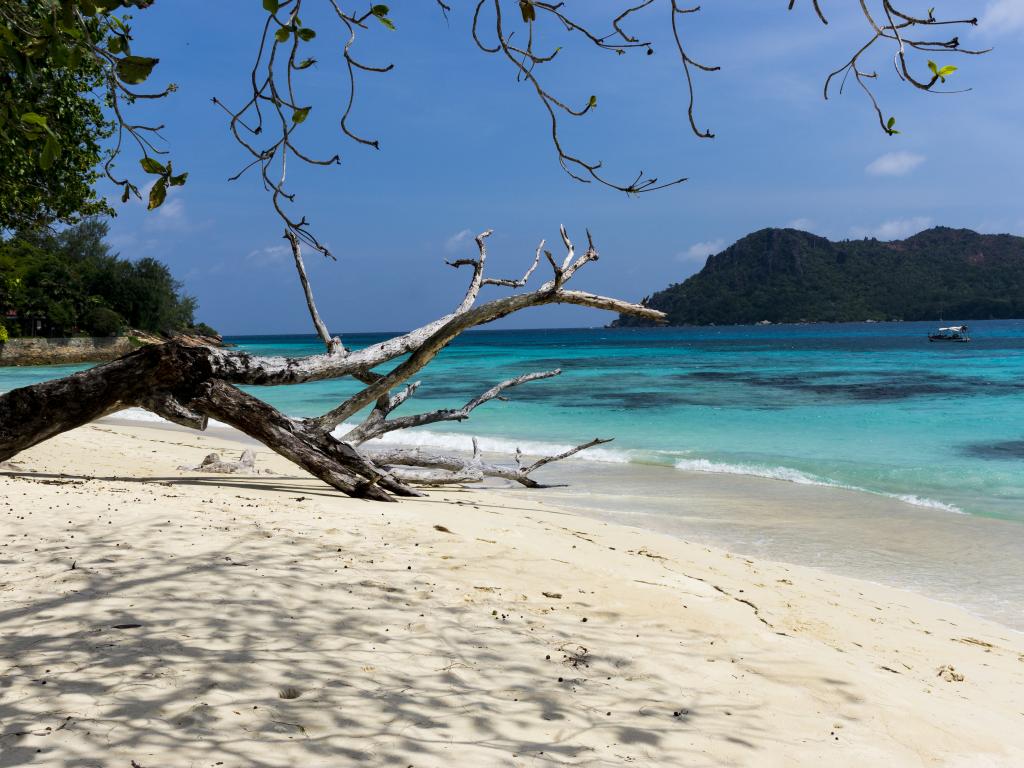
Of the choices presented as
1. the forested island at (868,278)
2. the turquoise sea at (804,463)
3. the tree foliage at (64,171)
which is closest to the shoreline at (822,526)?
the turquoise sea at (804,463)

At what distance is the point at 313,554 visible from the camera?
14.9 ft

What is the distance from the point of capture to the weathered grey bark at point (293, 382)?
5461 millimetres

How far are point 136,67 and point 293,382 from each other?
14.1 feet

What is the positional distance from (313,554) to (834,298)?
400 ft

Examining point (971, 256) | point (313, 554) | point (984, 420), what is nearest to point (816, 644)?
point (313, 554)

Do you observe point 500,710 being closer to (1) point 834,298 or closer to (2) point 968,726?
(2) point 968,726

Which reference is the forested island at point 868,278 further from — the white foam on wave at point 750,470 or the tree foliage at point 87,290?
the white foam on wave at point 750,470

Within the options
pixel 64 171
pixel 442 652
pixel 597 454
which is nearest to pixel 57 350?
pixel 64 171

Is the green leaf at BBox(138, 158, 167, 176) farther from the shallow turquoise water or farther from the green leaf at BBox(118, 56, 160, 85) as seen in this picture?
the shallow turquoise water

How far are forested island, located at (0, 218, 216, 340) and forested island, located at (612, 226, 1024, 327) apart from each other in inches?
2973

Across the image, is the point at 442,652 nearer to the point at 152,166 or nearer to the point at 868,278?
the point at 152,166

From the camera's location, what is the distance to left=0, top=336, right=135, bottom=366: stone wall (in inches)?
1598

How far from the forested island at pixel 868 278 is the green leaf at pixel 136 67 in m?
112

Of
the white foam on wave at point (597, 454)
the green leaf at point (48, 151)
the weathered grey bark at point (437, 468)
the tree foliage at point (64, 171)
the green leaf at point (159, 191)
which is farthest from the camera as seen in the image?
the tree foliage at point (64, 171)
